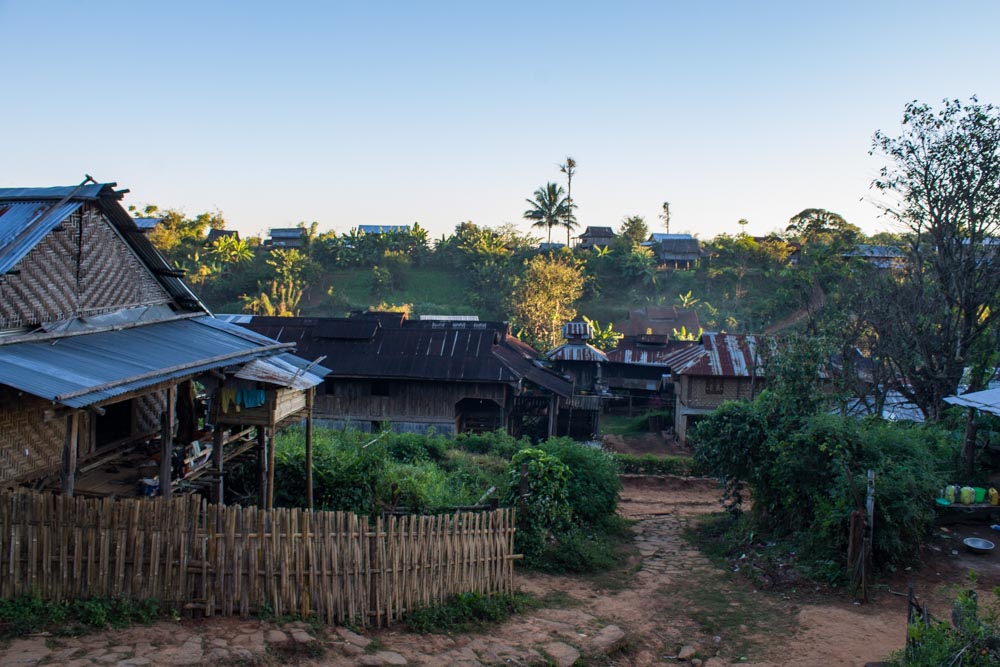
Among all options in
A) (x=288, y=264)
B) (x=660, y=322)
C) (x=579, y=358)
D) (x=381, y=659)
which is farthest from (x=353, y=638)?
(x=288, y=264)

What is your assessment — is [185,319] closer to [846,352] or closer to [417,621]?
[417,621]

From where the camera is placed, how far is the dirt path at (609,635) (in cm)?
631

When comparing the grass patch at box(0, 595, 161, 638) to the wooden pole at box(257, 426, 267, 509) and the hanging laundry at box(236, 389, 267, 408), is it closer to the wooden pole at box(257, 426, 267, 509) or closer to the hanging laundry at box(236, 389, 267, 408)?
the hanging laundry at box(236, 389, 267, 408)

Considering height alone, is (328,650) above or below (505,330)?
below

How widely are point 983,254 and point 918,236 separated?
1702 mm

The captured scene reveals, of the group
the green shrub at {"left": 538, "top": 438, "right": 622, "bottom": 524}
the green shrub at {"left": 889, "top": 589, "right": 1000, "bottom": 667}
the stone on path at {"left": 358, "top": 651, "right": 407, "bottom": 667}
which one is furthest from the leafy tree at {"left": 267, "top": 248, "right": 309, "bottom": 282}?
the green shrub at {"left": 889, "top": 589, "right": 1000, "bottom": 667}

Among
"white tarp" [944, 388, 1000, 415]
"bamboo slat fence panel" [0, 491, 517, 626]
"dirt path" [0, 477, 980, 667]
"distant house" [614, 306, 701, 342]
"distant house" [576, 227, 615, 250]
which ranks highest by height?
"distant house" [576, 227, 615, 250]

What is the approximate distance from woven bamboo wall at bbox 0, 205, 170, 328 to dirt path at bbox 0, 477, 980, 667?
4.23 meters

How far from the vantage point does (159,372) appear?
818 centimetres

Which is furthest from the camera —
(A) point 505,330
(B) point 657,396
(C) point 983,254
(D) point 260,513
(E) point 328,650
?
(B) point 657,396

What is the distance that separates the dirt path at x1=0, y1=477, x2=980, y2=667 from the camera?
6309 mm

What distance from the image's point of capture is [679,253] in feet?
207

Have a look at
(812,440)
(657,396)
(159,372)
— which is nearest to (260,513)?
(159,372)

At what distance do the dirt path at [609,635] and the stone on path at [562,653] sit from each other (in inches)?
0.9
